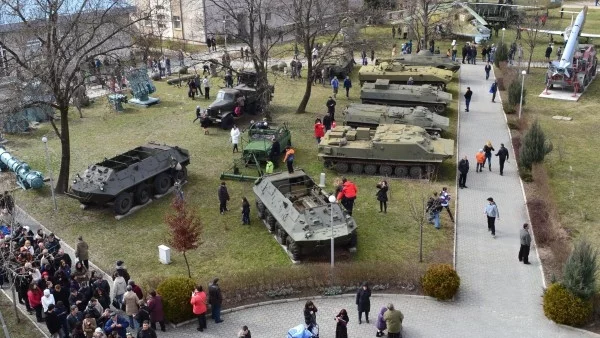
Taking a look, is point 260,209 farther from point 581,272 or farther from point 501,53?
point 501,53

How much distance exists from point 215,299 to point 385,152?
11582 millimetres

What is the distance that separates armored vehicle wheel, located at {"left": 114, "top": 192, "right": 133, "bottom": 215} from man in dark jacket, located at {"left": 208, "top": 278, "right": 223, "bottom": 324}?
25.6 feet

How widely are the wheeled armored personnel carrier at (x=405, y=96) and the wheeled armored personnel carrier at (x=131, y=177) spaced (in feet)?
39.9

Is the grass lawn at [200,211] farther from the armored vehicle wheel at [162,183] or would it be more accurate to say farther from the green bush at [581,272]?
the green bush at [581,272]

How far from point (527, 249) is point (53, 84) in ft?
53.6

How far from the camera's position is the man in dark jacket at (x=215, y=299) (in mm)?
16484

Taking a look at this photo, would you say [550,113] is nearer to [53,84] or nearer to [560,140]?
[560,140]

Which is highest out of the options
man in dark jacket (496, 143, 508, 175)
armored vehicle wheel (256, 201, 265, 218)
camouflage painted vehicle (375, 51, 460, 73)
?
camouflage painted vehicle (375, 51, 460, 73)

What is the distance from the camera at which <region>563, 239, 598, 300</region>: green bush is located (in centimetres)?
1588

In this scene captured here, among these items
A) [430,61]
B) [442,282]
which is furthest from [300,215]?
[430,61]

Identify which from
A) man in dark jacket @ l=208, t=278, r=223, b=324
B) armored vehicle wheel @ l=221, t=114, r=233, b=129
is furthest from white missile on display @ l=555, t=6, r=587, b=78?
man in dark jacket @ l=208, t=278, r=223, b=324

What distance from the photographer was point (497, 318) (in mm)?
16844

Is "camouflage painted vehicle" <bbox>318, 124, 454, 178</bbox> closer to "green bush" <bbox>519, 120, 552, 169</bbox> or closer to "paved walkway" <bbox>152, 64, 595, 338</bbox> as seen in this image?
"green bush" <bbox>519, 120, 552, 169</bbox>

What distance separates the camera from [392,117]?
30031 millimetres
